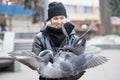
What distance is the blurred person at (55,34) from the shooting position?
360cm

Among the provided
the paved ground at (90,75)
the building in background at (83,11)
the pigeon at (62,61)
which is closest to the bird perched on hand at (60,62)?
the pigeon at (62,61)

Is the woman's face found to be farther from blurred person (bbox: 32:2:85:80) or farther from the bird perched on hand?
the bird perched on hand

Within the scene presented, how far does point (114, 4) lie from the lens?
53125mm

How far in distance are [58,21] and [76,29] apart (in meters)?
27.3

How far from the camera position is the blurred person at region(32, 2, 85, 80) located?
3.60 m

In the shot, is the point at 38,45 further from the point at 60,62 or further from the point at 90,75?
the point at 90,75

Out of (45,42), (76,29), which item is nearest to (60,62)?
(45,42)

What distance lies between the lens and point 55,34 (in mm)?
3627

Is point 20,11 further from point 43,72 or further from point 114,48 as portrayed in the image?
point 43,72

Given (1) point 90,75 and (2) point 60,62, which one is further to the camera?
(1) point 90,75

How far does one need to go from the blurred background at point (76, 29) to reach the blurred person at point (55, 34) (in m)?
0.68

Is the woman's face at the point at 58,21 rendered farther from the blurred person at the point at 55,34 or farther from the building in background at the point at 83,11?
the building in background at the point at 83,11

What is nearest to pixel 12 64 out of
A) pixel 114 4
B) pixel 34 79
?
pixel 34 79

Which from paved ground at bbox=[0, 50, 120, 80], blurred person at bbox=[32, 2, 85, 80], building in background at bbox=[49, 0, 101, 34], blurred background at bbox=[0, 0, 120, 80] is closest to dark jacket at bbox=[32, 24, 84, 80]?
blurred person at bbox=[32, 2, 85, 80]
